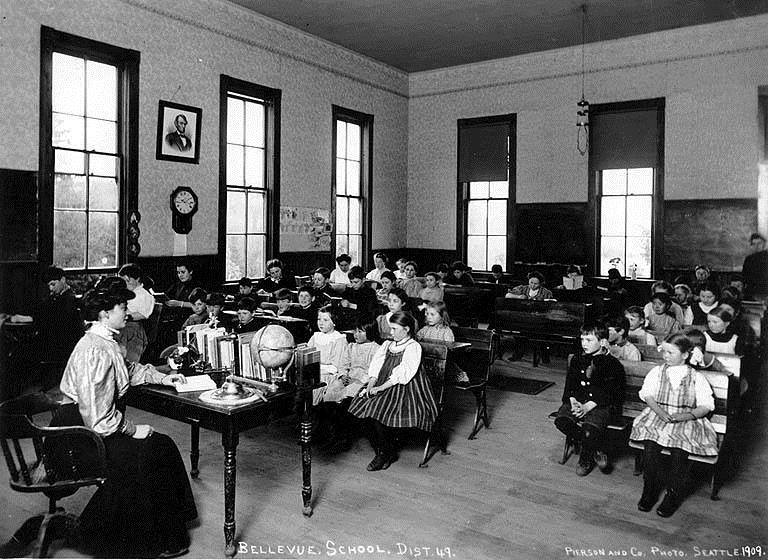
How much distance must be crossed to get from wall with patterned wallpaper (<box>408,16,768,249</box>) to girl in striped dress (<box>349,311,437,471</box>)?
6406 millimetres

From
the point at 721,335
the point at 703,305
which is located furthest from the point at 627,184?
the point at 721,335

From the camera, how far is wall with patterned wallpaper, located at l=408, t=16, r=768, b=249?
344 inches

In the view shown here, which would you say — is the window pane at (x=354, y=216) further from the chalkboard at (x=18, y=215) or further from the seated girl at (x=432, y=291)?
the chalkboard at (x=18, y=215)

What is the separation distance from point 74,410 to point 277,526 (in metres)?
1.14

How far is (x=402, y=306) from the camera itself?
17.3 feet

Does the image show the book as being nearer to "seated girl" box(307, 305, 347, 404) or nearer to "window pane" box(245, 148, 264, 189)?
"seated girl" box(307, 305, 347, 404)

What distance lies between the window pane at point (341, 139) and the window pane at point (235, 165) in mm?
2039

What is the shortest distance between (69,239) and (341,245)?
4529 mm

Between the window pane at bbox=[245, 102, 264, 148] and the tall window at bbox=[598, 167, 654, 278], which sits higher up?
the window pane at bbox=[245, 102, 264, 148]

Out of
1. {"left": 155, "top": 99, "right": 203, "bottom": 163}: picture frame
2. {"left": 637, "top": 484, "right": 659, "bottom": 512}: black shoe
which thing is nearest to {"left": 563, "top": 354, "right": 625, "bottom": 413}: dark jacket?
{"left": 637, "top": 484, "right": 659, "bottom": 512}: black shoe

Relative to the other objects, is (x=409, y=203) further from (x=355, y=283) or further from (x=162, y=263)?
(x=162, y=263)

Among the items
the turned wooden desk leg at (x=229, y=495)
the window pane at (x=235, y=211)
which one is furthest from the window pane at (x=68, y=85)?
the turned wooden desk leg at (x=229, y=495)

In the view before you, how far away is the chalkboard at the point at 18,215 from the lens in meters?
5.95

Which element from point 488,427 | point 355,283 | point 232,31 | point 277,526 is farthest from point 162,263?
point 277,526
